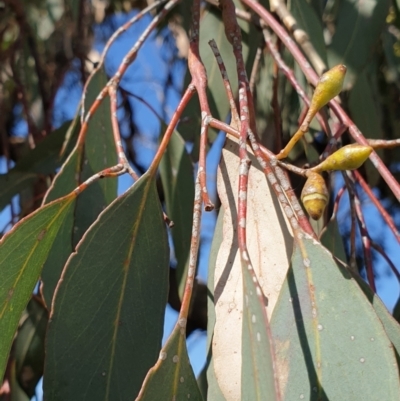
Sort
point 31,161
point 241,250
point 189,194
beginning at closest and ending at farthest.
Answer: point 241,250 < point 189,194 < point 31,161

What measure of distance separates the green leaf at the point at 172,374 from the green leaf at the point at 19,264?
0.21 metres

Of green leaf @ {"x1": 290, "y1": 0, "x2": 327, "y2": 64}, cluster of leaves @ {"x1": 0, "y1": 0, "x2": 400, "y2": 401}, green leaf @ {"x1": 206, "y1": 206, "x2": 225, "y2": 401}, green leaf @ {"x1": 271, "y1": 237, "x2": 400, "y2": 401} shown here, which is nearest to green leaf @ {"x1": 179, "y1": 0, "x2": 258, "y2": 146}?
cluster of leaves @ {"x1": 0, "y1": 0, "x2": 400, "y2": 401}

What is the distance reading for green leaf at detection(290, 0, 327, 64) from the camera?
1.06 meters

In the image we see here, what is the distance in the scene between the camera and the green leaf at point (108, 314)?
761mm

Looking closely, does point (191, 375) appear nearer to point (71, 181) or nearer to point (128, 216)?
point (128, 216)

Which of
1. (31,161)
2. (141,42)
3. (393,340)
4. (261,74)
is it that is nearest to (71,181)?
(141,42)

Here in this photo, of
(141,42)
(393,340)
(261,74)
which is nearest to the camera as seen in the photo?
(393,340)

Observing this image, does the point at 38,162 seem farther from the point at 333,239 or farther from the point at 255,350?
the point at 255,350

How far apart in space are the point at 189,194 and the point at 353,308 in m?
0.64

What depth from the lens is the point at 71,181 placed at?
989 mm

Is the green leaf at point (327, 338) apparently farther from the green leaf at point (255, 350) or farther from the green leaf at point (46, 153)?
the green leaf at point (46, 153)

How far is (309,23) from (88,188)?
415 mm

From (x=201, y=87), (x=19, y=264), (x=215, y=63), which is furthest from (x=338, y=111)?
(x=215, y=63)

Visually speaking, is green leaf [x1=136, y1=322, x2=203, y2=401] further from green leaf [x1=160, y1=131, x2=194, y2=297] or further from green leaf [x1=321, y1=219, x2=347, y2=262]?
green leaf [x1=160, y1=131, x2=194, y2=297]
